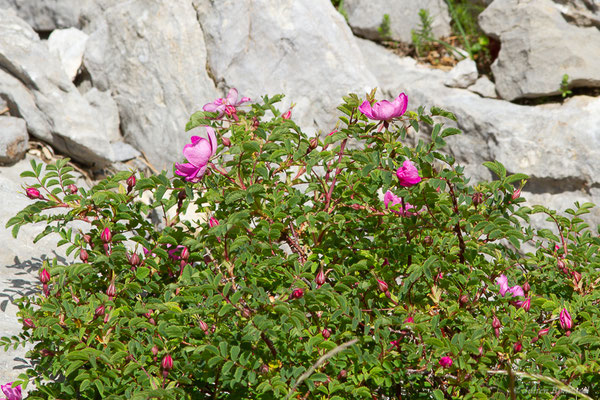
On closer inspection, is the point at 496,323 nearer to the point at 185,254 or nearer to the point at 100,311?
the point at 185,254

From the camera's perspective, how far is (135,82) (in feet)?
15.1

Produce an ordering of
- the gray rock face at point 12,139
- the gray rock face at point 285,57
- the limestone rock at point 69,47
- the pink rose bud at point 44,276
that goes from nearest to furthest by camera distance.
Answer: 1. the pink rose bud at point 44,276
2. the gray rock face at point 12,139
3. the gray rock face at point 285,57
4. the limestone rock at point 69,47

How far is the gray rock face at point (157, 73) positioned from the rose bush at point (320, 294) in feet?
6.69

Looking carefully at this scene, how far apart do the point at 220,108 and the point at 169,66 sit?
6.64ft

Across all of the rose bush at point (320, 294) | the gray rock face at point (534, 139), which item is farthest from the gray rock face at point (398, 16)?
the rose bush at point (320, 294)

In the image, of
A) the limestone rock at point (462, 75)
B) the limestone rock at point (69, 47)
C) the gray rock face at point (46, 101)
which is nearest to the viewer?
the gray rock face at point (46, 101)

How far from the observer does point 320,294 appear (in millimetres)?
1978

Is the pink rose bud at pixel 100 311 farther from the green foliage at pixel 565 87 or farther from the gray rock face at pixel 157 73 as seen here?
the green foliage at pixel 565 87

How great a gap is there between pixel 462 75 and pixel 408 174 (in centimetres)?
286

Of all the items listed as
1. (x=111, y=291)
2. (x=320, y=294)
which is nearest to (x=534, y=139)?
(x=320, y=294)

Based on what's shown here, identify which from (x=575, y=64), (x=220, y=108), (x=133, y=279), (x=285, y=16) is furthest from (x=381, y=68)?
(x=133, y=279)

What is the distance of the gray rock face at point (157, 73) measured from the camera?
4504 mm

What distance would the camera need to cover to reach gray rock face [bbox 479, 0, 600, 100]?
14.0 feet

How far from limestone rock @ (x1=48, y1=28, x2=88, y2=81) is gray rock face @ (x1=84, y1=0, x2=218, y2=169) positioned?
0.29m
